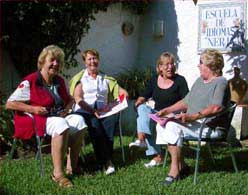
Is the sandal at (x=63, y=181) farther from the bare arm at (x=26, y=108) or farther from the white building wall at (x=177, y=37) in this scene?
the white building wall at (x=177, y=37)

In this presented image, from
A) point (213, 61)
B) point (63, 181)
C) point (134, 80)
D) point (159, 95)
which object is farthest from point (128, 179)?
point (134, 80)

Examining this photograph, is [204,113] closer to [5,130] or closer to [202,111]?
[202,111]

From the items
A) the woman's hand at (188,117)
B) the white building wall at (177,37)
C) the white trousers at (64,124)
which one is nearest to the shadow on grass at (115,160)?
the white trousers at (64,124)

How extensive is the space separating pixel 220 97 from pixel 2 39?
347 cm

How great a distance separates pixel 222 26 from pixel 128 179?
427 cm

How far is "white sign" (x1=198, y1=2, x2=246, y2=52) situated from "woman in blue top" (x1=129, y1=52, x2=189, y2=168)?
2.85m

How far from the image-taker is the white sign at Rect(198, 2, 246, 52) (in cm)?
805

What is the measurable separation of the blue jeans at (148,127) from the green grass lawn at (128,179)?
20cm

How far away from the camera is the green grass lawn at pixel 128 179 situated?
4.39 metres

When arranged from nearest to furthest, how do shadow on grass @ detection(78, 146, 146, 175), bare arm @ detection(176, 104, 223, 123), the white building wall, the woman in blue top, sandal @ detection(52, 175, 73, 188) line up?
sandal @ detection(52, 175, 73, 188) → bare arm @ detection(176, 104, 223, 123) → shadow on grass @ detection(78, 146, 146, 175) → the woman in blue top → the white building wall

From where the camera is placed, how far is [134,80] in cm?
888

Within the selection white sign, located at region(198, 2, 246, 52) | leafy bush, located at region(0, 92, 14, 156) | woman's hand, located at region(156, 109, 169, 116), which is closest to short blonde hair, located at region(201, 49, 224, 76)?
woman's hand, located at region(156, 109, 169, 116)

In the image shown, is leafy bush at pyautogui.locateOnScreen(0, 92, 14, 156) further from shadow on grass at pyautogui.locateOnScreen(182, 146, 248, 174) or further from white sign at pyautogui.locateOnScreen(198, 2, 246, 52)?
white sign at pyautogui.locateOnScreen(198, 2, 246, 52)

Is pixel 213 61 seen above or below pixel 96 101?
above
